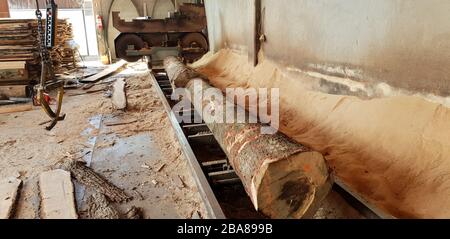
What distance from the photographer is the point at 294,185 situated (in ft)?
6.48

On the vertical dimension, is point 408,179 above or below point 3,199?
above

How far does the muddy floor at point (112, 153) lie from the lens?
286cm

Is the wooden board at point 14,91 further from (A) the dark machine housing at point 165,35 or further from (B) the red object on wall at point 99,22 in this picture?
(B) the red object on wall at point 99,22

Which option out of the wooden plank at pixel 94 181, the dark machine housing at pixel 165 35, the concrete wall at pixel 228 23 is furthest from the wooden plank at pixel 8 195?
the dark machine housing at pixel 165 35

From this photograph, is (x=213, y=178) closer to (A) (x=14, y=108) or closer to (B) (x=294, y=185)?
(B) (x=294, y=185)

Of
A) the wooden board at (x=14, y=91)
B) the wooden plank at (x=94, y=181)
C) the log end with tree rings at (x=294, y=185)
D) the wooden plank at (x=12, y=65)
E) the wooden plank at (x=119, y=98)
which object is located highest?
the wooden plank at (x=12, y=65)

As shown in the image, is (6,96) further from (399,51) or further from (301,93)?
(399,51)

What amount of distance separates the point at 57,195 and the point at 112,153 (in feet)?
3.60

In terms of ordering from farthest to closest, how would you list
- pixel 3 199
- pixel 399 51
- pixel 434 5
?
pixel 3 199
pixel 399 51
pixel 434 5

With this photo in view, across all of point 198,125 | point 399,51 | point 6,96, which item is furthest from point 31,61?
point 399,51

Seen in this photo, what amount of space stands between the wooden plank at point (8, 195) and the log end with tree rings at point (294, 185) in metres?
2.15

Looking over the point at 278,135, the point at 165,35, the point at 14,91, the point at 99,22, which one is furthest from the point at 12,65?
the point at 99,22

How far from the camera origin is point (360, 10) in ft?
10.0
